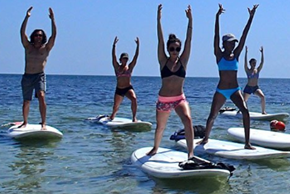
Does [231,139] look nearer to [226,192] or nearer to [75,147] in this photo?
[75,147]

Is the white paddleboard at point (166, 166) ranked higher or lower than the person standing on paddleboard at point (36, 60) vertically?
lower

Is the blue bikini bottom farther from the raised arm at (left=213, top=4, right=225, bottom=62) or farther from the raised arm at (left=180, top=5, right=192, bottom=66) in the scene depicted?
the raised arm at (left=180, top=5, right=192, bottom=66)

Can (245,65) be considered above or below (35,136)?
above

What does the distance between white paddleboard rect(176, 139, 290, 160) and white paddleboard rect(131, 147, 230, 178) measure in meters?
1.05

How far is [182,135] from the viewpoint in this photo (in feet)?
34.0

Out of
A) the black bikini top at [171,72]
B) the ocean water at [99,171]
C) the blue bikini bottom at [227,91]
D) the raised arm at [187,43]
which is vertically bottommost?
the ocean water at [99,171]

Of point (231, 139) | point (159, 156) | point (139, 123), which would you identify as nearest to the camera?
point (159, 156)

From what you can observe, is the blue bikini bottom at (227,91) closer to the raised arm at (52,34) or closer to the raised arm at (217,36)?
the raised arm at (217,36)

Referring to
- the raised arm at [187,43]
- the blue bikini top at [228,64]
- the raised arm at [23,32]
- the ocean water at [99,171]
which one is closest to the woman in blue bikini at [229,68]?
the blue bikini top at [228,64]

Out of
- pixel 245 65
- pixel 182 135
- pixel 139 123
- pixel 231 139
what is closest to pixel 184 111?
pixel 182 135

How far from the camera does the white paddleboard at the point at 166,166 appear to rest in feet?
21.9

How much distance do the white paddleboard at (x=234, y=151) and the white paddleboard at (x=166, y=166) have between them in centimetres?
105

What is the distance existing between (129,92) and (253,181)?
260 inches

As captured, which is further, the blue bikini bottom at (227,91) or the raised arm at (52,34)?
the raised arm at (52,34)
